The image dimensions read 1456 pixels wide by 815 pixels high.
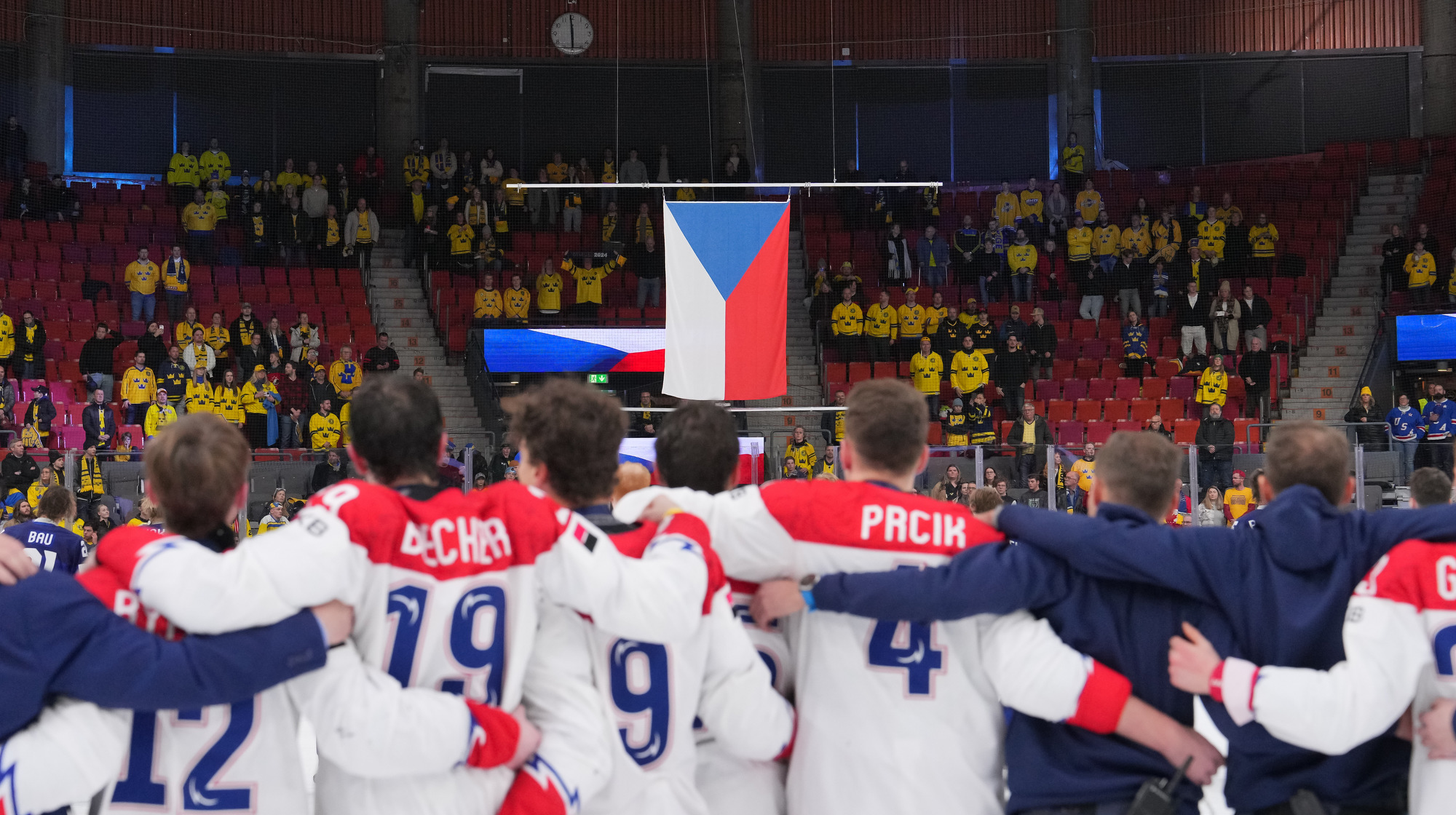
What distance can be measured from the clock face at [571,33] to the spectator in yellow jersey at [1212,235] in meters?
12.6

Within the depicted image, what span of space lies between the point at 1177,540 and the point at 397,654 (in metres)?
1.88

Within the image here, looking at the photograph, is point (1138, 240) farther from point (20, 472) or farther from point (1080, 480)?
point (20, 472)

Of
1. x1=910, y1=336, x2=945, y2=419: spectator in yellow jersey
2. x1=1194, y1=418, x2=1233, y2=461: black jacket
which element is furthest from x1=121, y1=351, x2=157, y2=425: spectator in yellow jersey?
x1=1194, y1=418, x2=1233, y2=461: black jacket

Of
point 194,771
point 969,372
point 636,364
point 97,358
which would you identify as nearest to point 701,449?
point 194,771

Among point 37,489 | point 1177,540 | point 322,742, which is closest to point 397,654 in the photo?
point 322,742

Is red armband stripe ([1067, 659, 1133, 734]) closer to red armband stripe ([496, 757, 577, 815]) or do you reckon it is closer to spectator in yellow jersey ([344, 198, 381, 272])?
red armband stripe ([496, 757, 577, 815])

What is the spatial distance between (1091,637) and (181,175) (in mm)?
23204

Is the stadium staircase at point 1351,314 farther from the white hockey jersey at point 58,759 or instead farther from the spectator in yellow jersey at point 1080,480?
the white hockey jersey at point 58,759

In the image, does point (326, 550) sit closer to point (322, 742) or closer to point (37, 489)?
point (322, 742)

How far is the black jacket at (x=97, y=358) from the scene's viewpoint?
59.4 feet

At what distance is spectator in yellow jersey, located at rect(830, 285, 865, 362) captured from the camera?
2033 cm

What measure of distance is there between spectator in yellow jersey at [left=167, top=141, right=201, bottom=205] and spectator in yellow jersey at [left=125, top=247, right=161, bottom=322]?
124 inches

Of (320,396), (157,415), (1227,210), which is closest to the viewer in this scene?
(157,415)

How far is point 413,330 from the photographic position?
21.6 metres
